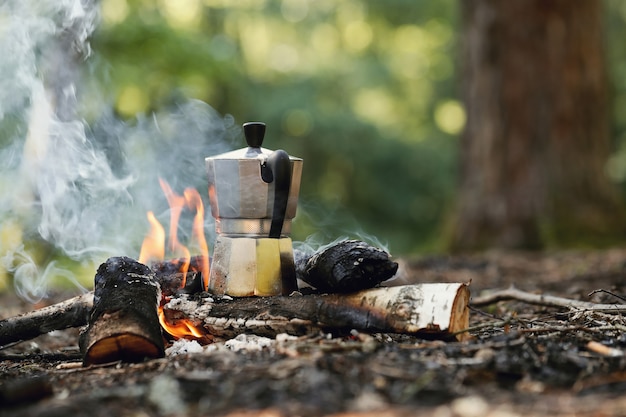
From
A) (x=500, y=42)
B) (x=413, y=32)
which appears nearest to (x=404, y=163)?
(x=413, y=32)

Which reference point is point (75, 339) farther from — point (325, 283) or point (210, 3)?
point (210, 3)

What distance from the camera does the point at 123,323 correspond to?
2914mm

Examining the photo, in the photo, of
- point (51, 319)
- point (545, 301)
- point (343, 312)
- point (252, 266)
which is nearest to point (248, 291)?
point (252, 266)

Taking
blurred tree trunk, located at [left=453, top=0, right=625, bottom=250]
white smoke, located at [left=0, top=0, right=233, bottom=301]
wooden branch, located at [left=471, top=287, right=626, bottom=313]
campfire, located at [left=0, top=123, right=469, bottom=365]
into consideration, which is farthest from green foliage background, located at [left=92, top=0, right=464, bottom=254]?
campfire, located at [left=0, top=123, right=469, bottom=365]

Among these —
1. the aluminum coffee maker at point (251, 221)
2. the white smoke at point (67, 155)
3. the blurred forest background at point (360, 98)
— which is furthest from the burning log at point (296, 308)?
the blurred forest background at point (360, 98)

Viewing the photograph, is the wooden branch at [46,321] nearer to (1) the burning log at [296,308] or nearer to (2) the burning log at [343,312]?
(1) the burning log at [296,308]

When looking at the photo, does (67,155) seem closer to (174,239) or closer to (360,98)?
(174,239)

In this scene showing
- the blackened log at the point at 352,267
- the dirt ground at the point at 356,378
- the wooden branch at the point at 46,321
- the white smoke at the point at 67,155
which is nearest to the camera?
the dirt ground at the point at 356,378

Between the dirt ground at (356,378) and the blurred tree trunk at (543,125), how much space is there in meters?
5.68

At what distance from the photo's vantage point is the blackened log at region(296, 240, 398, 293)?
3070 millimetres

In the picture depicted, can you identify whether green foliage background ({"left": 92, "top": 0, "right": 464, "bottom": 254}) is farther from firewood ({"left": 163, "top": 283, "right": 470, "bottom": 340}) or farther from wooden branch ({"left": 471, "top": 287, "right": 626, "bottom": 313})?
firewood ({"left": 163, "top": 283, "right": 470, "bottom": 340})

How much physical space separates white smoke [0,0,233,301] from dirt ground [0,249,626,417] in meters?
1.78

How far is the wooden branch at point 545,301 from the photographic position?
3.34m

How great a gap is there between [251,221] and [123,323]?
76 centimetres
